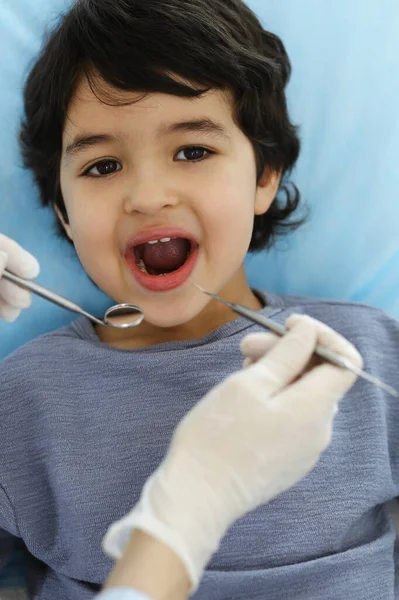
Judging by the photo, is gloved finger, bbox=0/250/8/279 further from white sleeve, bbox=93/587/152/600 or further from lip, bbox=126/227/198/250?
white sleeve, bbox=93/587/152/600

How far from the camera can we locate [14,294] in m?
1.08

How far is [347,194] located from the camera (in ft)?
5.05

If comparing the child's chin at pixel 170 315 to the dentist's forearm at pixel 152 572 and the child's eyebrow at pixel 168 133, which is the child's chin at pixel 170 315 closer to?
the child's eyebrow at pixel 168 133

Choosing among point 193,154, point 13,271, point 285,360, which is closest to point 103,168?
point 193,154

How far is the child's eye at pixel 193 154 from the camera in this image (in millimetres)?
1160

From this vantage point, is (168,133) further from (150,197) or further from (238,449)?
(238,449)

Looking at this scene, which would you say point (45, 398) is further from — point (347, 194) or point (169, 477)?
point (347, 194)

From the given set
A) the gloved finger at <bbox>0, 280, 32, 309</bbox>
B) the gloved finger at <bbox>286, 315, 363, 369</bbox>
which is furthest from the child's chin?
the gloved finger at <bbox>286, 315, 363, 369</bbox>

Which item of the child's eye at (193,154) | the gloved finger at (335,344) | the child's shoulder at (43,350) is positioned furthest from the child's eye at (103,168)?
the gloved finger at (335,344)

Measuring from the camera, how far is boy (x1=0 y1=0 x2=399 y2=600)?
3.65ft

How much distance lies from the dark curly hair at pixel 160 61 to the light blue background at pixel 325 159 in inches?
5.9

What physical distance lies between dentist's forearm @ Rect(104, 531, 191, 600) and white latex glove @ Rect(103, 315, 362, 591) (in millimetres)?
13

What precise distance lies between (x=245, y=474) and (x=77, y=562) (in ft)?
1.53

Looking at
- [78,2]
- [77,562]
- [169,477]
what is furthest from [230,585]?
[78,2]
